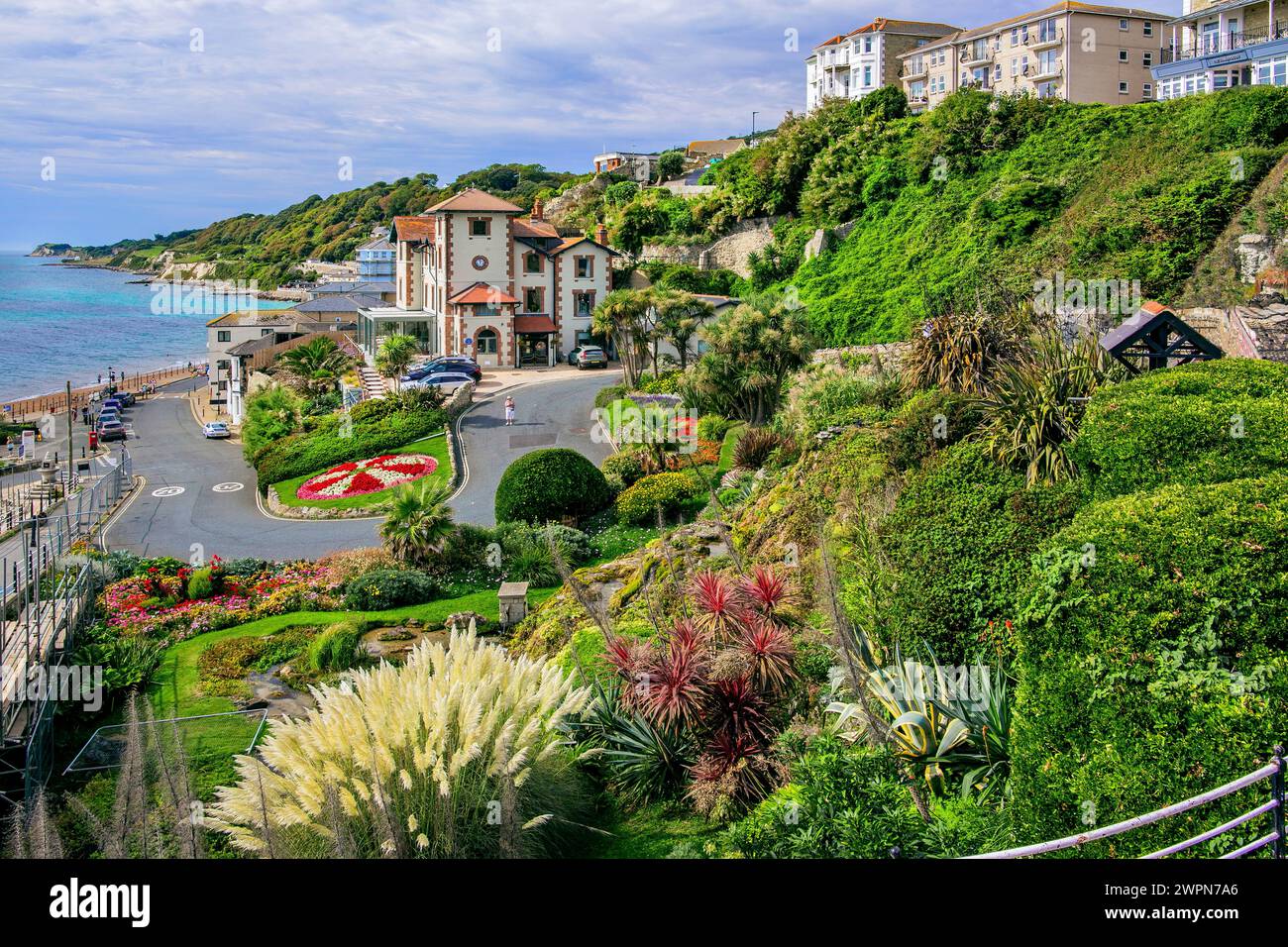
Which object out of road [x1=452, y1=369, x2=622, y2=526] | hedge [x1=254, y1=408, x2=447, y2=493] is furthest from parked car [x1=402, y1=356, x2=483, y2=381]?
hedge [x1=254, y1=408, x2=447, y2=493]

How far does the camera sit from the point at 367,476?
36.0 meters

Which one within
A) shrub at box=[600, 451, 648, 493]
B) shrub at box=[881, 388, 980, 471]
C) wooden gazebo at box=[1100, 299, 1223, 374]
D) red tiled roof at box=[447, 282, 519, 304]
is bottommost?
shrub at box=[600, 451, 648, 493]

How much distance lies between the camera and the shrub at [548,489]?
28.1 m

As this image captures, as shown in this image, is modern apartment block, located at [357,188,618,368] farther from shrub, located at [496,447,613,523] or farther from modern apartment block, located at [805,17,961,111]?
shrub, located at [496,447,613,523]

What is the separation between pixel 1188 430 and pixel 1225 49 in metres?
43.6

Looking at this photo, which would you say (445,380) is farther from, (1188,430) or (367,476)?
(1188,430)

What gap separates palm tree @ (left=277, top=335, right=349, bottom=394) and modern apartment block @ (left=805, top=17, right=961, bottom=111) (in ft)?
118

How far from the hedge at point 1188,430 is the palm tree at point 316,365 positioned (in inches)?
1845

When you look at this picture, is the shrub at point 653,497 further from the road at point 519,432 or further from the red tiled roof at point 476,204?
the red tiled roof at point 476,204

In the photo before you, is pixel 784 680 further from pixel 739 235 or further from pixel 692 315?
pixel 739 235

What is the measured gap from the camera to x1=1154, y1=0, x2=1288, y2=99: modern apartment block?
41.2 metres

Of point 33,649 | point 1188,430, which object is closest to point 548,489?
point 33,649

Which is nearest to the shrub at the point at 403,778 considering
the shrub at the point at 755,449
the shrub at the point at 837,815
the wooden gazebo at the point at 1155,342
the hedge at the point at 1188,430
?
the shrub at the point at 837,815
